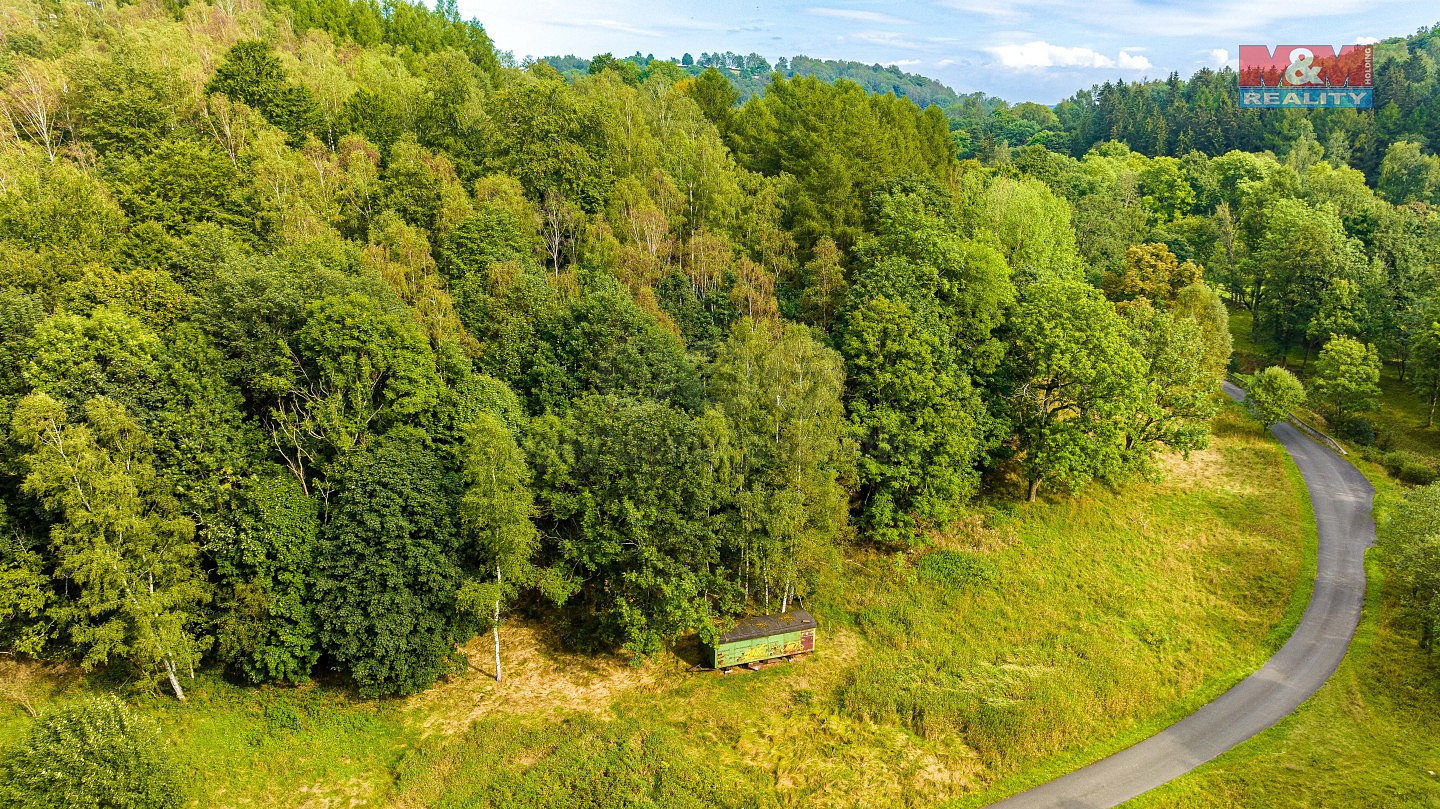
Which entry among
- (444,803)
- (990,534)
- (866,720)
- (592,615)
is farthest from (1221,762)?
(444,803)

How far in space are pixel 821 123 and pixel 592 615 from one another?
50.0 metres

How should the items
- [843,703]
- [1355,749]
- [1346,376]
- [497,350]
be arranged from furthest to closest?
[1346,376], [497,350], [843,703], [1355,749]

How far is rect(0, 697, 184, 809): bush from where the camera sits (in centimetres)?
2558

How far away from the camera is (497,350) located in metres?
48.1

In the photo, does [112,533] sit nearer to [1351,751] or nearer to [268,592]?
[268,592]

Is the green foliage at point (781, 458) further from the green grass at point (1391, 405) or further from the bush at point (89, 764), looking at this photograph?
the green grass at point (1391, 405)

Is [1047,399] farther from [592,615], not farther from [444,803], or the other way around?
[444,803]

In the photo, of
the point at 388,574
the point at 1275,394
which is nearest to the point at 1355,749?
the point at 1275,394

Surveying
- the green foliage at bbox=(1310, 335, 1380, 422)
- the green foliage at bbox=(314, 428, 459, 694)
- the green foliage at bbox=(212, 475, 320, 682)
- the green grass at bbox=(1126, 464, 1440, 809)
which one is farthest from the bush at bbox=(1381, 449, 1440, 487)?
the green foliage at bbox=(212, 475, 320, 682)

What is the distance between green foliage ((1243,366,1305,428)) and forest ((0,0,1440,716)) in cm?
426

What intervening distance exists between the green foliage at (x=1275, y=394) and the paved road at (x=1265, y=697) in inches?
468

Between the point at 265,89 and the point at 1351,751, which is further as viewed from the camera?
the point at 265,89

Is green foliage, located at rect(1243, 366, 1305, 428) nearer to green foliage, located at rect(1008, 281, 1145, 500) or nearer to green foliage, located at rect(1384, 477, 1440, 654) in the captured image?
green foliage, located at rect(1008, 281, 1145, 500)

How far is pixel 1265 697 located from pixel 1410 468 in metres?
36.4
